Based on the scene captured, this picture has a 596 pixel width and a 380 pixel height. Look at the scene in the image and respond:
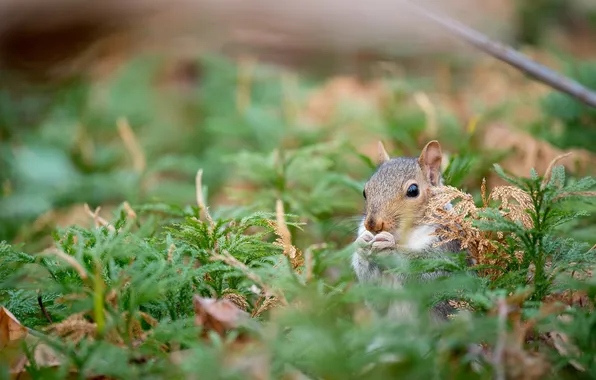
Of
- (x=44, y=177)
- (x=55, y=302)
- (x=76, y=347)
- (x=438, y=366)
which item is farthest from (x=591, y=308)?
(x=44, y=177)

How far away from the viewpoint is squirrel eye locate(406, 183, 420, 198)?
271cm

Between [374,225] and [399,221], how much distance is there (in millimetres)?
106

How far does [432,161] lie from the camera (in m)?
2.75

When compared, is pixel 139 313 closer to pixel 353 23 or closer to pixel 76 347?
pixel 76 347

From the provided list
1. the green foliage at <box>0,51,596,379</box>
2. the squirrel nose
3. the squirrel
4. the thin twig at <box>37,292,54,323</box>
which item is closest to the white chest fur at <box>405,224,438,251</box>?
the squirrel

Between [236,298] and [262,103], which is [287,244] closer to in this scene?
[236,298]

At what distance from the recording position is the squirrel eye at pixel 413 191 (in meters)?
2.71

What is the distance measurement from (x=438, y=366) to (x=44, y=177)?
11.4 ft

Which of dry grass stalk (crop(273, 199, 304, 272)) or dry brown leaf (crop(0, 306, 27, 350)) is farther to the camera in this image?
dry grass stalk (crop(273, 199, 304, 272))

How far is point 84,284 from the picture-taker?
208 cm

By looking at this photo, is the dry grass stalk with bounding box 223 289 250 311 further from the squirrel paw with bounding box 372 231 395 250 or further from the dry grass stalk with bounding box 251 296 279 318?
the squirrel paw with bounding box 372 231 395 250

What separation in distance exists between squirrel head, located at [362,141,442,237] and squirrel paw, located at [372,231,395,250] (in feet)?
0.27

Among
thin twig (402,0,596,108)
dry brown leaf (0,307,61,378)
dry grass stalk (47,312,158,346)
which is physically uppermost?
thin twig (402,0,596,108)

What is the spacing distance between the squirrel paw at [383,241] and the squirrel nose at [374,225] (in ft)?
0.23
